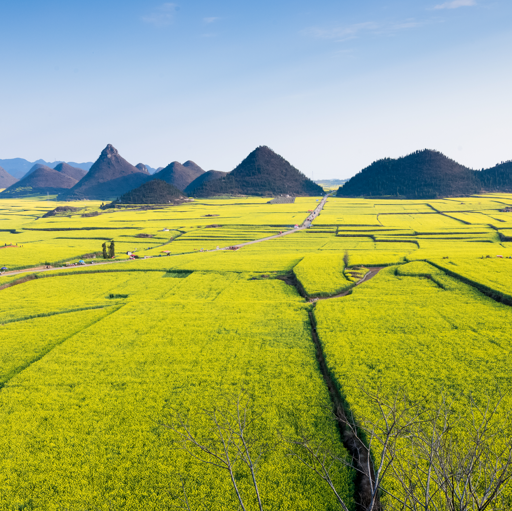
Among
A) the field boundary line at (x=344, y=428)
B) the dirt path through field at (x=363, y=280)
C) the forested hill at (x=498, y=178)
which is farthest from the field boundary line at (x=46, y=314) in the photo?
the forested hill at (x=498, y=178)

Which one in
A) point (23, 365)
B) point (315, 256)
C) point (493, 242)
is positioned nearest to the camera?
point (23, 365)

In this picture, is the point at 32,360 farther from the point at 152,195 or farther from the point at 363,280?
the point at 152,195

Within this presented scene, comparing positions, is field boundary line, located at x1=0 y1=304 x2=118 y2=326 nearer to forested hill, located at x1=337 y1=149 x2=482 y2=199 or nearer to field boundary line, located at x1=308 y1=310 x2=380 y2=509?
field boundary line, located at x1=308 y1=310 x2=380 y2=509

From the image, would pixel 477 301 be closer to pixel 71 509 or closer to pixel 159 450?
pixel 159 450

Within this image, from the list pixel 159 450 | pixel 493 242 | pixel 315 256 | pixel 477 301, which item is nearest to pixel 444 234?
pixel 493 242

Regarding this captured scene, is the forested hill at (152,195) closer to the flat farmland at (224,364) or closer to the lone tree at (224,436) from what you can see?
the flat farmland at (224,364)

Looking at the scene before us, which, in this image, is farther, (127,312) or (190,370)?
(127,312)

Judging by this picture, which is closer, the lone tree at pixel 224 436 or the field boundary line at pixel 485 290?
the lone tree at pixel 224 436

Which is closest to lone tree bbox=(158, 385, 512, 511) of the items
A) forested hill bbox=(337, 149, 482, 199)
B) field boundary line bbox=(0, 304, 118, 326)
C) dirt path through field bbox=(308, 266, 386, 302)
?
dirt path through field bbox=(308, 266, 386, 302)

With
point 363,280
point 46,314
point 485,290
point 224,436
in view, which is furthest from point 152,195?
point 224,436
